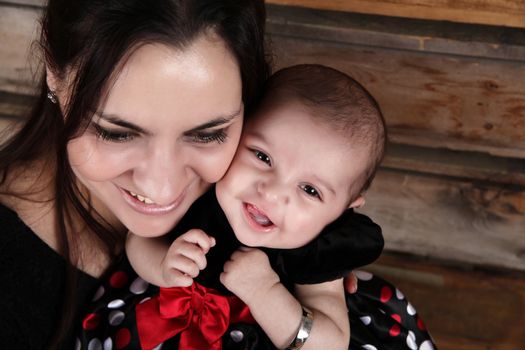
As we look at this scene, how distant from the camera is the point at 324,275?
1.39 m

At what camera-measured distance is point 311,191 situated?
1.33 meters

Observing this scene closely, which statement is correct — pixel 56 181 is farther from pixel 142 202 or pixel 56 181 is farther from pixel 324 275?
pixel 324 275

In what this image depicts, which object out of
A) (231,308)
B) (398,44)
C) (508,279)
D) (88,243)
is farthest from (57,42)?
(508,279)

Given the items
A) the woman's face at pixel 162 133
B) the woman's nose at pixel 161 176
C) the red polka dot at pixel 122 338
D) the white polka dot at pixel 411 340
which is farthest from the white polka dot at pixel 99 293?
the white polka dot at pixel 411 340

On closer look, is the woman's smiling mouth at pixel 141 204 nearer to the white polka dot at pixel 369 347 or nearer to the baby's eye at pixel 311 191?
the baby's eye at pixel 311 191

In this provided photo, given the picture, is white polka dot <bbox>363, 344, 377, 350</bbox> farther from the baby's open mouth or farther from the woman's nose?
the woman's nose

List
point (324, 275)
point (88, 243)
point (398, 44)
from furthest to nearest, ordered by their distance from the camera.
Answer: point (398, 44) < point (88, 243) < point (324, 275)

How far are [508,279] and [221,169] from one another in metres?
1.24

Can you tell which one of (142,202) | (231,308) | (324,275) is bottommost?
(231,308)

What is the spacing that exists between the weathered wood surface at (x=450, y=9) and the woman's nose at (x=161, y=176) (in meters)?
0.69

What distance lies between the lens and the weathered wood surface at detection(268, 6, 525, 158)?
1.76 m

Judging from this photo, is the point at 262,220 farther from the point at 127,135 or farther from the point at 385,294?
the point at 385,294

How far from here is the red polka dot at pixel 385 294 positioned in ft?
5.41

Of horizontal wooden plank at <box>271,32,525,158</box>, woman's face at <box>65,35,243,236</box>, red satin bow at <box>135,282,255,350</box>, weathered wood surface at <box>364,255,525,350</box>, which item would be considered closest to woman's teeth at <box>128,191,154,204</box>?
woman's face at <box>65,35,243,236</box>
